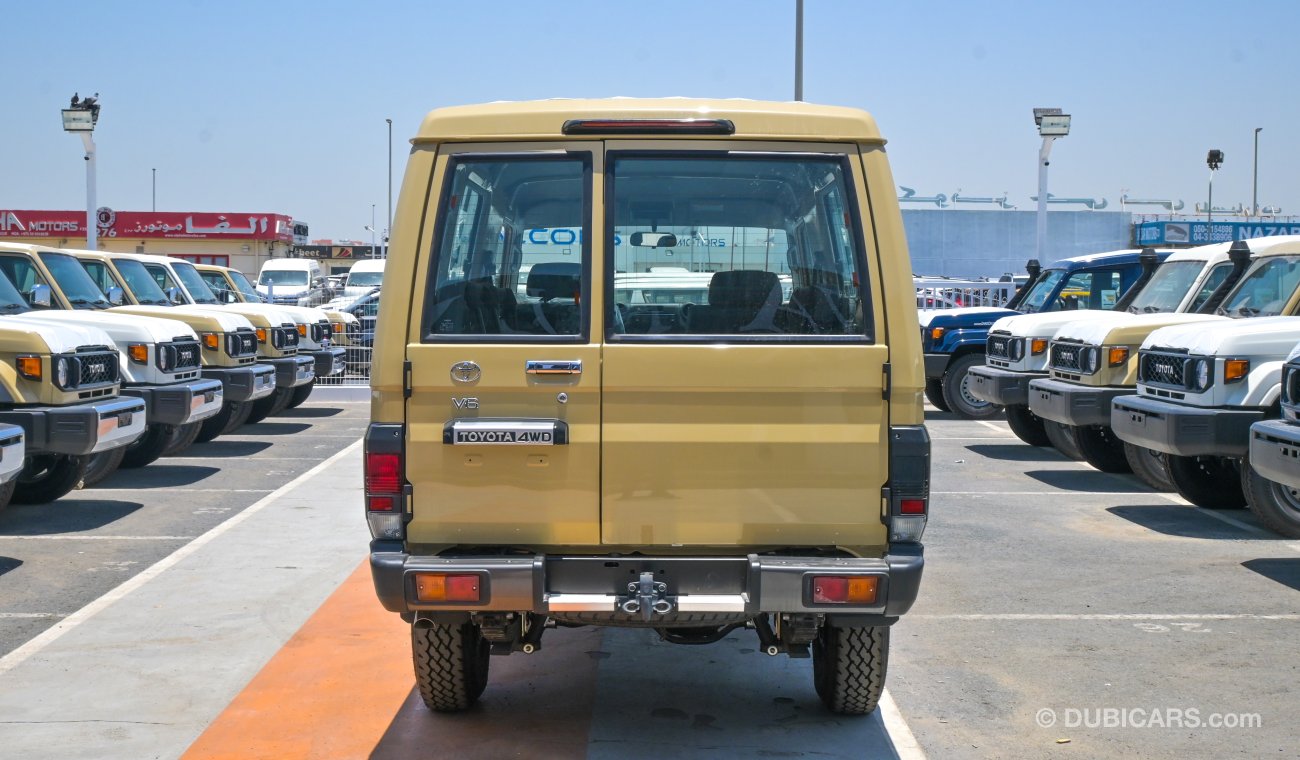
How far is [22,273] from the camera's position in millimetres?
12016

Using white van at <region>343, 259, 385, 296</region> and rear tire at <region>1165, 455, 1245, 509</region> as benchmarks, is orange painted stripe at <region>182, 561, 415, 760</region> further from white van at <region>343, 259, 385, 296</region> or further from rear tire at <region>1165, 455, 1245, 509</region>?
white van at <region>343, 259, 385, 296</region>

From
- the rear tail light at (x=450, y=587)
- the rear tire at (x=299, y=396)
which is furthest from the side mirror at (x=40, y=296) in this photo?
the rear tail light at (x=450, y=587)

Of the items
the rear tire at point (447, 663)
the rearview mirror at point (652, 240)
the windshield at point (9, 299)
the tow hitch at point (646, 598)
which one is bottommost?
the rear tire at point (447, 663)

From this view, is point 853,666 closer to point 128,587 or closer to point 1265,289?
point 128,587

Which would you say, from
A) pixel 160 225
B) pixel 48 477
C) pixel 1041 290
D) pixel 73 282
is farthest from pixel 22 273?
pixel 160 225

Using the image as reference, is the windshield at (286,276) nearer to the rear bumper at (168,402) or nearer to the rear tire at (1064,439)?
the rear bumper at (168,402)

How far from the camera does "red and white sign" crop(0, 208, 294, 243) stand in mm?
61469

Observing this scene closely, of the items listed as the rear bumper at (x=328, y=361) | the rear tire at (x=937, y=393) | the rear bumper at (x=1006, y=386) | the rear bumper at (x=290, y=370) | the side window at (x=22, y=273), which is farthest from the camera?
the rear tire at (x=937, y=393)

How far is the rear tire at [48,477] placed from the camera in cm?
1062

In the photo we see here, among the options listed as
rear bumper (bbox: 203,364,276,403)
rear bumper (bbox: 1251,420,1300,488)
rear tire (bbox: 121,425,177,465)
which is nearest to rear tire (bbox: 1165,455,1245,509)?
rear bumper (bbox: 1251,420,1300,488)

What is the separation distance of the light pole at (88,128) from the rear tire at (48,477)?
10.7 meters

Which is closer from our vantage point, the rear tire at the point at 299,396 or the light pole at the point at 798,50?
the rear tire at the point at 299,396

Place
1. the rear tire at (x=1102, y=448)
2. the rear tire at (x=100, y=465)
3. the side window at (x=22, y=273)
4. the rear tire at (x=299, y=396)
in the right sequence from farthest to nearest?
the rear tire at (x=299, y=396) < the rear tire at (x=1102, y=448) < the side window at (x=22, y=273) < the rear tire at (x=100, y=465)

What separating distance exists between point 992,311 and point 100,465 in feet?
35.6
